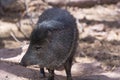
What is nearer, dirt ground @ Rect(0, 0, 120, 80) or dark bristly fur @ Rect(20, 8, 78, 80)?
dark bristly fur @ Rect(20, 8, 78, 80)

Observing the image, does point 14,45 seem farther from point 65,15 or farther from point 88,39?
point 65,15

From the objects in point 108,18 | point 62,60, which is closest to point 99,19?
point 108,18

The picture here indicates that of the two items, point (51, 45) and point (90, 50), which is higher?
point (51, 45)

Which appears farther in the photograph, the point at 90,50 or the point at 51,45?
the point at 90,50

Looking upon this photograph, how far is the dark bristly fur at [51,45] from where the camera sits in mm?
4898

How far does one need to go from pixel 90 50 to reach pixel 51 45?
3927 millimetres

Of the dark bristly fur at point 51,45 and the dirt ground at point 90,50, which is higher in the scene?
the dark bristly fur at point 51,45

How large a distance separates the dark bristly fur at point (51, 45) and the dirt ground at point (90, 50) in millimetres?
656

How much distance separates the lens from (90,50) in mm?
8773

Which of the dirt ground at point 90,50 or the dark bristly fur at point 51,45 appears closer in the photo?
the dark bristly fur at point 51,45

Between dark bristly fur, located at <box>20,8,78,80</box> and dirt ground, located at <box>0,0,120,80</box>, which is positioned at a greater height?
dark bristly fur, located at <box>20,8,78,80</box>

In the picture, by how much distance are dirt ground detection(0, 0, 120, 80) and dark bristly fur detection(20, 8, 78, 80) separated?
66 centimetres

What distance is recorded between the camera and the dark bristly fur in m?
4.90

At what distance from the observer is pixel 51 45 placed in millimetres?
4945
